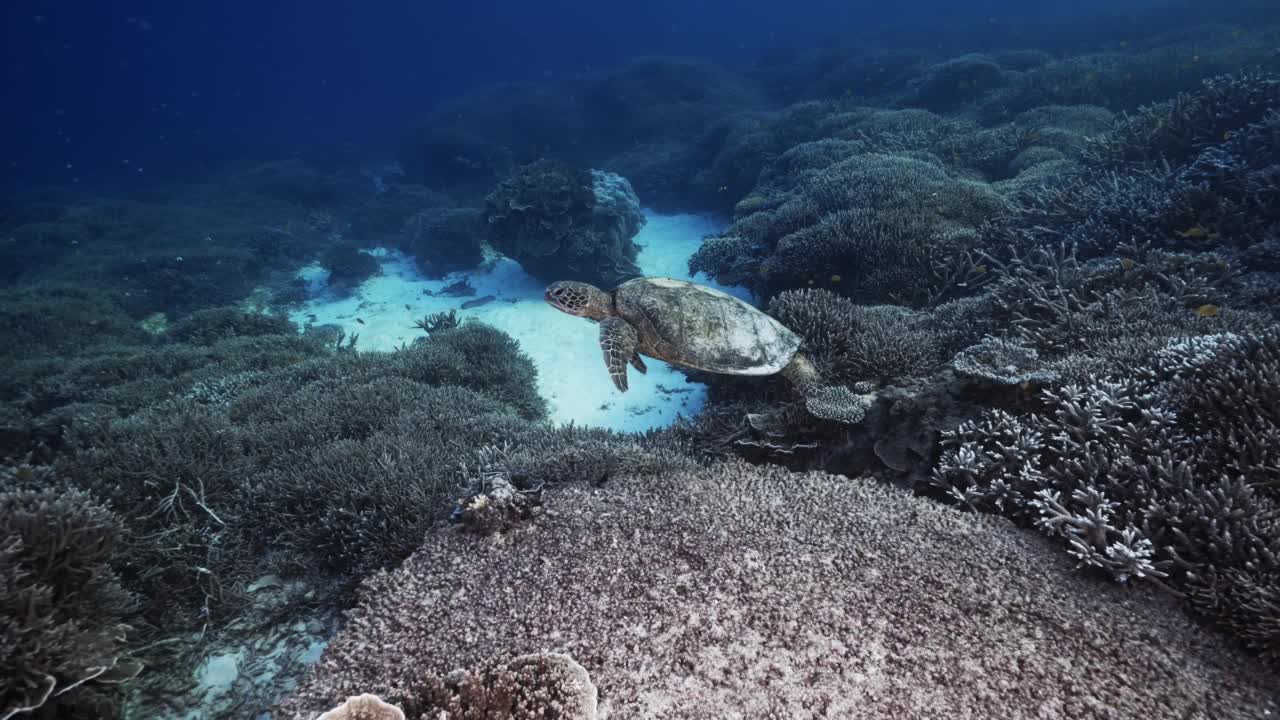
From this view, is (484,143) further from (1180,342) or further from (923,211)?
(1180,342)

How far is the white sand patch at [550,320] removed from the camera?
8383 millimetres

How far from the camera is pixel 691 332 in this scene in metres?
5.37

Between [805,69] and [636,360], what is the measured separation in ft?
111

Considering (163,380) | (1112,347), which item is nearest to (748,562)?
(1112,347)

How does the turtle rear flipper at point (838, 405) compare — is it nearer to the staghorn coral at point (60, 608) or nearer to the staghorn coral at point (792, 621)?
the staghorn coral at point (792, 621)

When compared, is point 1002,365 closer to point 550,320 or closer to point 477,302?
point 550,320

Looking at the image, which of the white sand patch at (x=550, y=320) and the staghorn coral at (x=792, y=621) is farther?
the white sand patch at (x=550, y=320)

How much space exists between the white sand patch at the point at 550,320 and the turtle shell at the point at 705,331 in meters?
2.23

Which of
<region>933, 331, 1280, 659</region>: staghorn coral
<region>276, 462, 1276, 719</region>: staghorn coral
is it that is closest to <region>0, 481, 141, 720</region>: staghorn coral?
<region>276, 462, 1276, 719</region>: staghorn coral

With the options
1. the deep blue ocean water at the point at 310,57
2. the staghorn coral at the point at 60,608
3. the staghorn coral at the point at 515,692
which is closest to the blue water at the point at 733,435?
the staghorn coral at the point at 60,608

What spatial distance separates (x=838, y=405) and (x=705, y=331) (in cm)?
159

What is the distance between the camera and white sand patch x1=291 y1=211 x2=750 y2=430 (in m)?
8.38

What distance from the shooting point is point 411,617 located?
263 centimetres

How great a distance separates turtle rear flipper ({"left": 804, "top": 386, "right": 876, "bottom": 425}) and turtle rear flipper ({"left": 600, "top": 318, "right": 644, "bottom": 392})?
1.93 m
